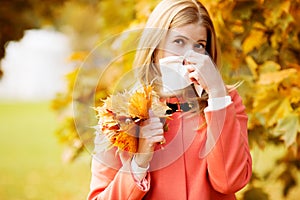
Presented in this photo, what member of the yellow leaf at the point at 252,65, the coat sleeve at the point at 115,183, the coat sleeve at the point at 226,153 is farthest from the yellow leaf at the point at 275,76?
the coat sleeve at the point at 115,183

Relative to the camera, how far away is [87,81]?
3016mm

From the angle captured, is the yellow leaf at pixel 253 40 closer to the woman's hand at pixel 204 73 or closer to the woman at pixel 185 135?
the woman at pixel 185 135

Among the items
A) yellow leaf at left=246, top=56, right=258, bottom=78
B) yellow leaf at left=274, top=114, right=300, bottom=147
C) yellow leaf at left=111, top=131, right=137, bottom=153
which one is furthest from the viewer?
yellow leaf at left=246, top=56, right=258, bottom=78

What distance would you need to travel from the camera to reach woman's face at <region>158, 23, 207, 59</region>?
169cm

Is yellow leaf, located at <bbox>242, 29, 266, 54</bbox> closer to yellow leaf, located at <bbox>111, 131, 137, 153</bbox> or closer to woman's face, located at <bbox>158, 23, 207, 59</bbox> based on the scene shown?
woman's face, located at <bbox>158, 23, 207, 59</bbox>

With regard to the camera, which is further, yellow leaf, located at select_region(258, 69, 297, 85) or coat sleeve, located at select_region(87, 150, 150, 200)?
yellow leaf, located at select_region(258, 69, 297, 85)

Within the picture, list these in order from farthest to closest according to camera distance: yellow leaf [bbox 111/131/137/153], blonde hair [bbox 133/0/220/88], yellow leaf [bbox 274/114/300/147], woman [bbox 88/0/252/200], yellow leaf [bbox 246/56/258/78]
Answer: yellow leaf [bbox 246/56/258/78], yellow leaf [bbox 274/114/300/147], blonde hair [bbox 133/0/220/88], woman [bbox 88/0/252/200], yellow leaf [bbox 111/131/137/153]

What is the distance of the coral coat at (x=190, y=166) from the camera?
5.33 feet

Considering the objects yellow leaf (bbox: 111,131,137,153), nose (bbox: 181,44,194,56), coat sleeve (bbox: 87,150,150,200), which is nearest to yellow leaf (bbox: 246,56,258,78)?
nose (bbox: 181,44,194,56)

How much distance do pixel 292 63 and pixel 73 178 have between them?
200 inches

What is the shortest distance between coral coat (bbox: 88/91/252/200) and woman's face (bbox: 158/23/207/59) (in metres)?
0.17

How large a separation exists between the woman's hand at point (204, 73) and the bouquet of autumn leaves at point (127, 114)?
0.43 feet

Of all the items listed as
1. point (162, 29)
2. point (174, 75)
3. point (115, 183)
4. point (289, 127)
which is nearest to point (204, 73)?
point (174, 75)

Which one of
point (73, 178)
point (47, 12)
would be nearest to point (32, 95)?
point (73, 178)
